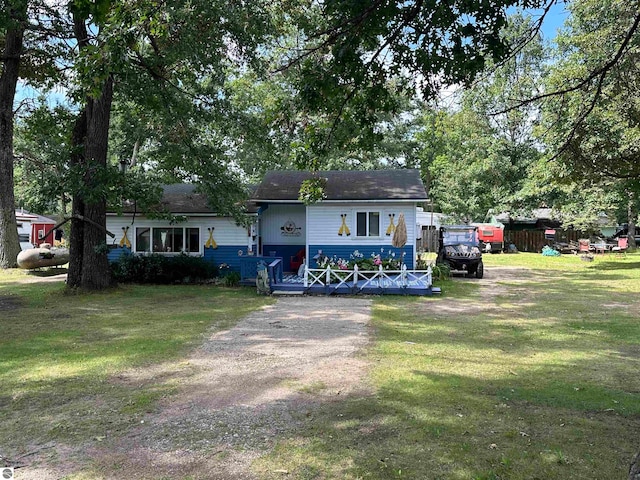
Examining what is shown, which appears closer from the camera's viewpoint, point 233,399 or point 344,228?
point 233,399

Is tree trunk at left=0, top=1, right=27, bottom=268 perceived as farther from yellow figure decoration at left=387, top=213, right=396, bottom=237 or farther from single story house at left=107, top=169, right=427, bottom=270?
yellow figure decoration at left=387, top=213, right=396, bottom=237

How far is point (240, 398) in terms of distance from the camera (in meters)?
5.56

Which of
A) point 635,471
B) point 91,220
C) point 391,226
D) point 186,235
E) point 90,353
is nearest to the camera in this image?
point 635,471

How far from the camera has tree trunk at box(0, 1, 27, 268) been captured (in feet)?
60.1

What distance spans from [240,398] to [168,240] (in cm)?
1493

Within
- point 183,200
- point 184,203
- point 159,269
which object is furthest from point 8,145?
point 159,269

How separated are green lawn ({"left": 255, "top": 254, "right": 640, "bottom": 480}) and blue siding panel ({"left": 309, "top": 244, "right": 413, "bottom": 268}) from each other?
6.80 meters

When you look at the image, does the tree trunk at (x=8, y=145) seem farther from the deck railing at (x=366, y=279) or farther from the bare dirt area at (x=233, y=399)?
the bare dirt area at (x=233, y=399)

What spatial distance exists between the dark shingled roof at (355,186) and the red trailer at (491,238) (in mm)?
17065

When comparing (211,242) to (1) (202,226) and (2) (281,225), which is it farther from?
(2) (281,225)

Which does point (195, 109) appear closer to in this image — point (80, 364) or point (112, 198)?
point (112, 198)

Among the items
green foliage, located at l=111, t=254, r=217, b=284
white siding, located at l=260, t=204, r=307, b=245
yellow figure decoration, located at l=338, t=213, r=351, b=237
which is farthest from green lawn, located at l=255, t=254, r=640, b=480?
white siding, located at l=260, t=204, r=307, b=245

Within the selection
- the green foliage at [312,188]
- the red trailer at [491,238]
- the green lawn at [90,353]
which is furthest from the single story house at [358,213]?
the red trailer at [491,238]

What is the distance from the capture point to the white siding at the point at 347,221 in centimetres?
1786
